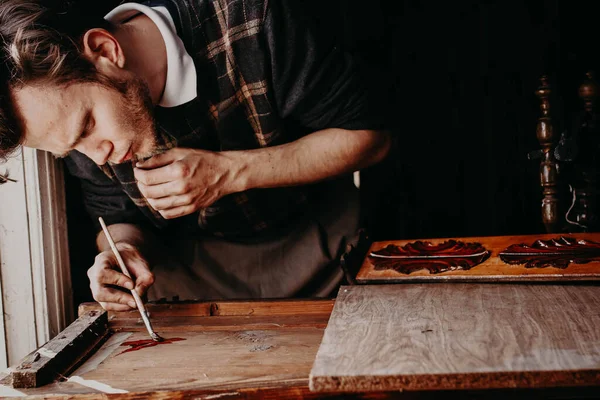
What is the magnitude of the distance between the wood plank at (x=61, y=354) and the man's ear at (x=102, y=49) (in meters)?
0.74

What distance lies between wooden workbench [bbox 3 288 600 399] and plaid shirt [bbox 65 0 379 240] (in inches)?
27.2

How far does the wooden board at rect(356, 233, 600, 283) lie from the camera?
171 cm

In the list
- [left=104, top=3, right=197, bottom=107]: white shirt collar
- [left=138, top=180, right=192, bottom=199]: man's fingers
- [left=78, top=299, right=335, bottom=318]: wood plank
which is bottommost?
[left=78, top=299, right=335, bottom=318]: wood plank

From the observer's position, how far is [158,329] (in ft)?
5.84

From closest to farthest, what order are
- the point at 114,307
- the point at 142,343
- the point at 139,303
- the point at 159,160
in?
the point at 142,343 < the point at 139,303 < the point at 114,307 < the point at 159,160

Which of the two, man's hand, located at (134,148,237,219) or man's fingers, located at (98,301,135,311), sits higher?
man's hand, located at (134,148,237,219)

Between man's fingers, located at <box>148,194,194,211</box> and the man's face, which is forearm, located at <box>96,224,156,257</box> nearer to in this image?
man's fingers, located at <box>148,194,194,211</box>

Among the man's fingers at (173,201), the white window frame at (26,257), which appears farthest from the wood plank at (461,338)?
the white window frame at (26,257)

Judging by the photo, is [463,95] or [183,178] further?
[463,95]

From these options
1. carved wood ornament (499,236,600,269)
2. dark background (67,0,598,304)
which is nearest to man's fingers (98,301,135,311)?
carved wood ornament (499,236,600,269)

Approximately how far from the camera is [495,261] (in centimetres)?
186

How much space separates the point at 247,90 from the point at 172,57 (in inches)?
10.9

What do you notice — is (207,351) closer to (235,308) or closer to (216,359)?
(216,359)

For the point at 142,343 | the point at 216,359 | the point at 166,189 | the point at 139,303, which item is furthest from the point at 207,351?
the point at 166,189
